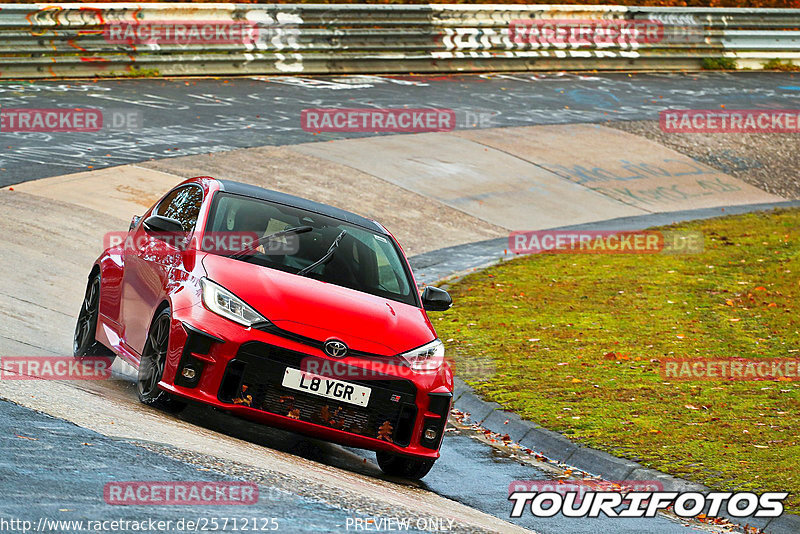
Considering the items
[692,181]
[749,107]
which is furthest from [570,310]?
[749,107]

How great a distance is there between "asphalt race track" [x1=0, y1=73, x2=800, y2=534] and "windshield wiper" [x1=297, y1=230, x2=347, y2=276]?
45.7 inches

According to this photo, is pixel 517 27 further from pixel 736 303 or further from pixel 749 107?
pixel 736 303

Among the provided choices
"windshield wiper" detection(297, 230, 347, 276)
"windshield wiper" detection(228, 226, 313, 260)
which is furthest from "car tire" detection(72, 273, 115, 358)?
"windshield wiper" detection(297, 230, 347, 276)

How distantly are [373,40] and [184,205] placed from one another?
653 inches

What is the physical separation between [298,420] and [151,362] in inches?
45.8

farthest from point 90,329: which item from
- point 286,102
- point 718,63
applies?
point 718,63

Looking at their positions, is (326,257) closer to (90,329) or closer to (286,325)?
(286,325)

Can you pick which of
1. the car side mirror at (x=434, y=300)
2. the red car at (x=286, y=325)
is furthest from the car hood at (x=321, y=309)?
the car side mirror at (x=434, y=300)

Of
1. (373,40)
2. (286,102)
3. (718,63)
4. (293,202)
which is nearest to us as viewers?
(293,202)

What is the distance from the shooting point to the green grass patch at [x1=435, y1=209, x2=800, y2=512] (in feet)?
28.1

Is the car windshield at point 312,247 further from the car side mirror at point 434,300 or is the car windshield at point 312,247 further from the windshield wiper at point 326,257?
the car side mirror at point 434,300

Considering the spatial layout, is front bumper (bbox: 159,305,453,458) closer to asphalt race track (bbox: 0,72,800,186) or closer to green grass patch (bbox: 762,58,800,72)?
asphalt race track (bbox: 0,72,800,186)

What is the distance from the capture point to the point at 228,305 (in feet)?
23.9

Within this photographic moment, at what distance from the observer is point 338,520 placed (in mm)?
5605
